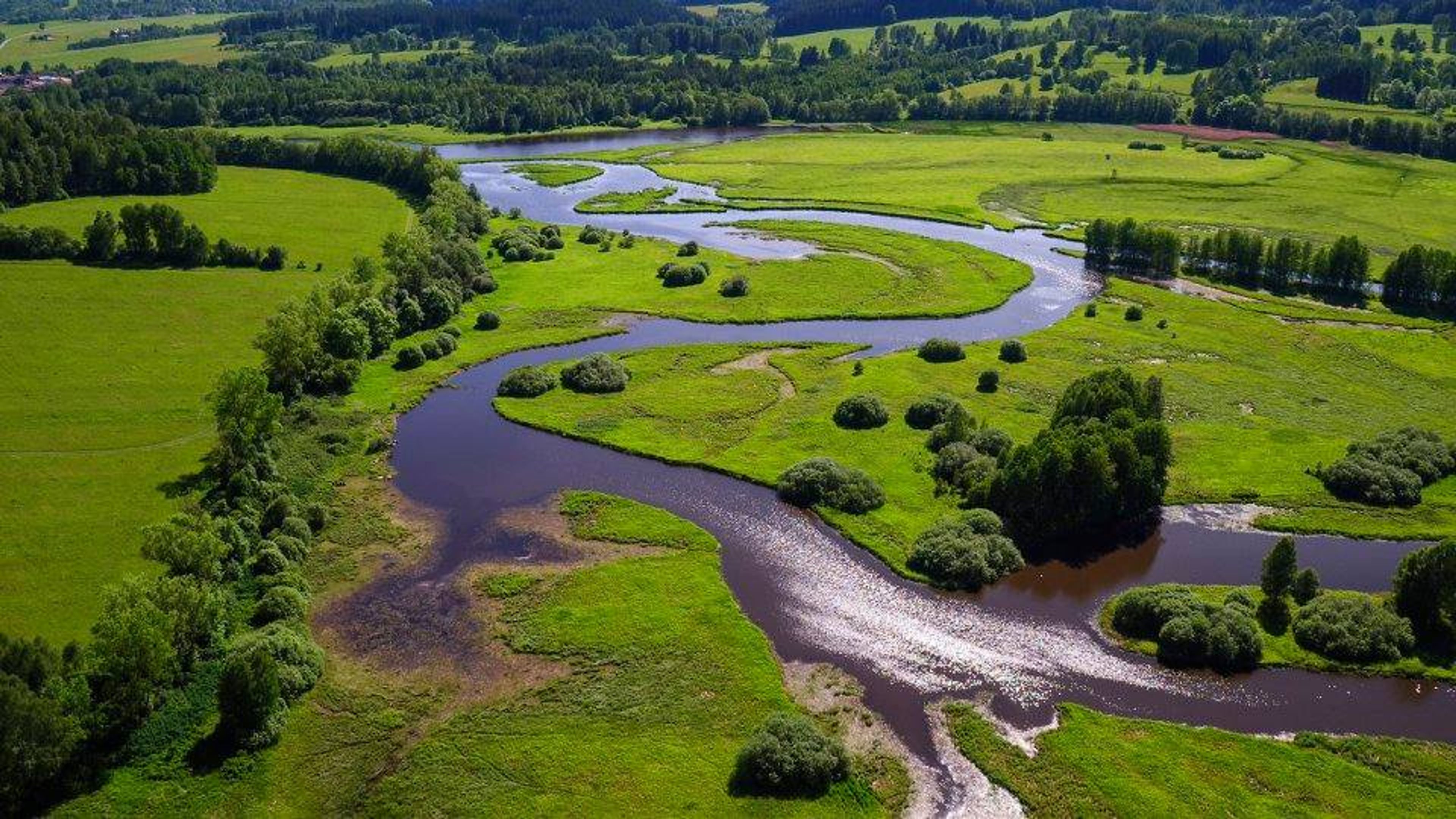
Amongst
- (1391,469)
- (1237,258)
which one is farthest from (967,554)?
(1237,258)

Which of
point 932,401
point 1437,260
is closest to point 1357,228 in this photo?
point 1437,260

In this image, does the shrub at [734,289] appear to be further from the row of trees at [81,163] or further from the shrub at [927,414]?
the row of trees at [81,163]

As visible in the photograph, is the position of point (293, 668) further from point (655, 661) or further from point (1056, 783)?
point (1056, 783)

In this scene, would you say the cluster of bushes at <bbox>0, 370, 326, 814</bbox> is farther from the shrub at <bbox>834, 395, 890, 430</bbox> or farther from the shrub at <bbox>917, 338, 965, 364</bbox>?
the shrub at <bbox>917, 338, 965, 364</bbox>

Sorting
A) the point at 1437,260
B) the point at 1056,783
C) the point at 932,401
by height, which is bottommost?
the point at 1056,783

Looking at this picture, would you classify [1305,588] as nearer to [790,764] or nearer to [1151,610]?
[1151,610]

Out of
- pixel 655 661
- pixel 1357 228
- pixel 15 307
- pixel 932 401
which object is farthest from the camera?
pixel 1357 228
